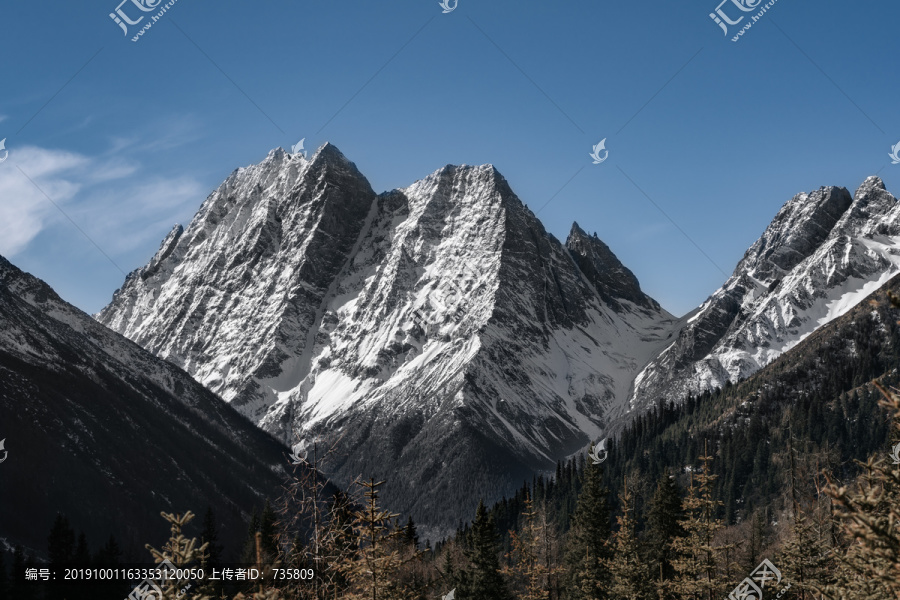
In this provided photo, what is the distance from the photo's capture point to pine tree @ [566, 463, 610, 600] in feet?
221

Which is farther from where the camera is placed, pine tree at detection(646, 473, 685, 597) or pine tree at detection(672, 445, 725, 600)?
pine tree at detection(646, 473, 685, 597)

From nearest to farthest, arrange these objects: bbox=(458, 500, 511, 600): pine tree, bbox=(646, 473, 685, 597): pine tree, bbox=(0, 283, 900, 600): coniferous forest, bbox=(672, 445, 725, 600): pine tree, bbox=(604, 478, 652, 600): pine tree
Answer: bbox=(0, 283, 900, 600): coniferous forest → bbox=(672, 445, 725, 600): pine tree → bbox=(604, 478, 652, 600): pine tree → bbox=(458, 500, 511, 600): pine tree → bbox=(646, 473, 685, 597): pine tree

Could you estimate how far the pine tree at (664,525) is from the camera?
7100 centimetres

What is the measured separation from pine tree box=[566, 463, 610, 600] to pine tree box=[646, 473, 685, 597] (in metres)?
3.81

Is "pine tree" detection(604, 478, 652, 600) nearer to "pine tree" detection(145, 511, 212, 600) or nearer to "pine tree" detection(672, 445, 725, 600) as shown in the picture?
"pine tree" detection(672, 445, 725, 600)

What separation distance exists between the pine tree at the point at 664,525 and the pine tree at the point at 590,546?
3.81 m

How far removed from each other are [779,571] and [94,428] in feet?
569

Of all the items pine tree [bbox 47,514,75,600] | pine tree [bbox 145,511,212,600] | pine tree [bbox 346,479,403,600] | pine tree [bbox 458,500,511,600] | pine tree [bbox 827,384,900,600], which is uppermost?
pine tree [bbox 47,514,75,600]

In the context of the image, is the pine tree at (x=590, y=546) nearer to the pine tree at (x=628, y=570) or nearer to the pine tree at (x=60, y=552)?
the pine tree at (x=628, y=570)

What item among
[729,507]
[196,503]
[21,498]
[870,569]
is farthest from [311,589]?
[196,503]

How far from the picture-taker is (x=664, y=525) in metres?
74.7

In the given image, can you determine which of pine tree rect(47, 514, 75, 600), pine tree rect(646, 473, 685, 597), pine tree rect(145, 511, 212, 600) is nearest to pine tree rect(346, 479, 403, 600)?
pine tree rect(145, 511, 212, 600)

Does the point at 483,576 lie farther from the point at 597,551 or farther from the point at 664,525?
the point at 664,525

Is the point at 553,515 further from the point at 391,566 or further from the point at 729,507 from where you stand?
the point at 391,566
